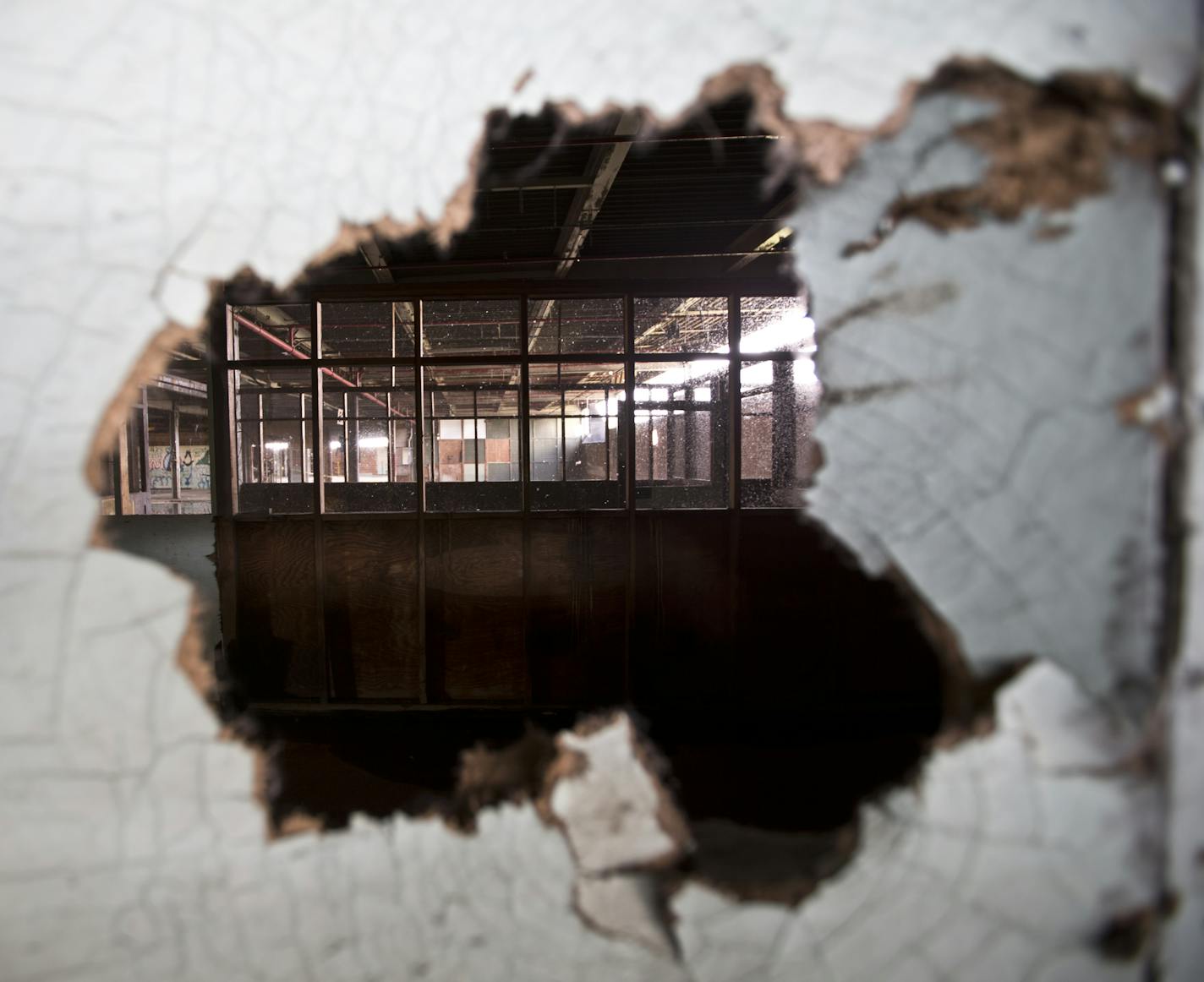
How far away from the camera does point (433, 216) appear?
1137 mm

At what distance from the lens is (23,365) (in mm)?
1085

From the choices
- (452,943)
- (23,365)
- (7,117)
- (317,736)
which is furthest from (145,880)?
(317,736)

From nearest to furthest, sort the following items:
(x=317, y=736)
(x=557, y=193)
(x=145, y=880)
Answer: (x=145, y=880), (x=317, y=736), (x=557, y=193)

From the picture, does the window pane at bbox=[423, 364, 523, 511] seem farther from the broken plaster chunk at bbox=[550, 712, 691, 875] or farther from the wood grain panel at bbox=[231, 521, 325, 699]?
the broken plaster chunk at bbox=[550, 712, 691, 875]

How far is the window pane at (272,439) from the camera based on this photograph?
272 inches

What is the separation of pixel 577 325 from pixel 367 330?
155 inches

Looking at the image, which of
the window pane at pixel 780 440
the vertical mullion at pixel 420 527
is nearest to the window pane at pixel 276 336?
the vertical mullion at pixel 420 527

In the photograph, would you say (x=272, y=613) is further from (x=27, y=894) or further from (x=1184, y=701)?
(x=1184, y=701)

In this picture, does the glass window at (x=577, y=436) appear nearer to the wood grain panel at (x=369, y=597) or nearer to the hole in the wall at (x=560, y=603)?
the hole in the wall at (x=560, y=603)

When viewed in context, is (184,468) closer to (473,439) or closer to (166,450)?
(166,450)

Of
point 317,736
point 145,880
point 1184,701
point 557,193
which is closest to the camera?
point 1184,701

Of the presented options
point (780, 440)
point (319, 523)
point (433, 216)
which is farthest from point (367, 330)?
point (433, 216)

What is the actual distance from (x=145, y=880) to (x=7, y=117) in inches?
50.6

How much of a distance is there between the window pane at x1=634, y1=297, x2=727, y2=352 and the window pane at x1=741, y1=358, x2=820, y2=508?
210cm
